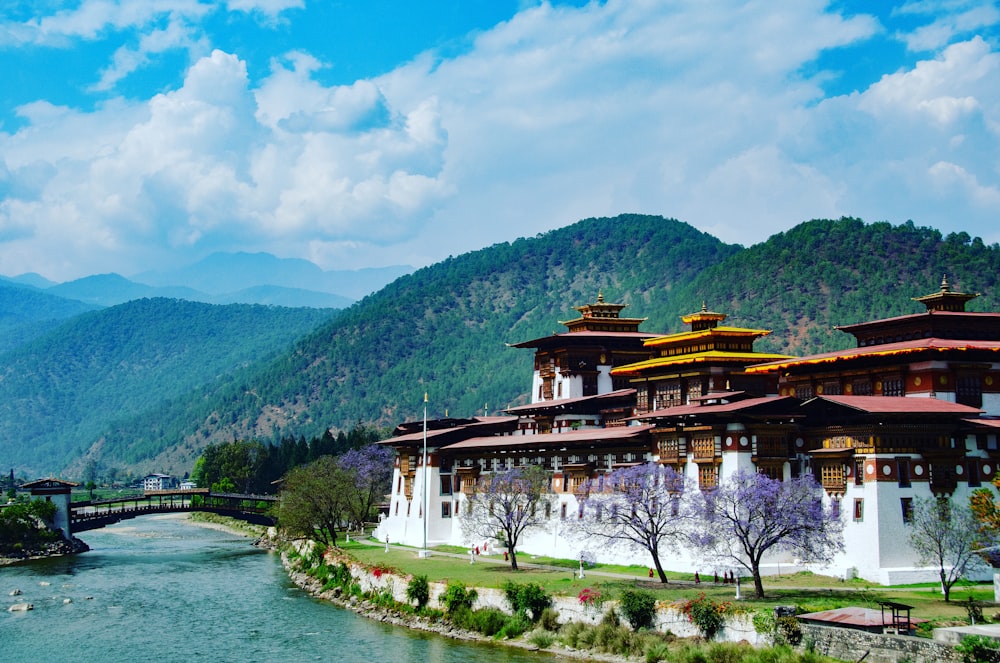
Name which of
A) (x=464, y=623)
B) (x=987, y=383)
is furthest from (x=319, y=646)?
(x=987, y=383)

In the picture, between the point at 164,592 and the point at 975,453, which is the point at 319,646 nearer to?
the point at 164,592

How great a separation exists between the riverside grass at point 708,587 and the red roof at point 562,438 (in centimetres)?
720

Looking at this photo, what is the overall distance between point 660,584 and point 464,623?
31.1 feet

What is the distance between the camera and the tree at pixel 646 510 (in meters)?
58.2

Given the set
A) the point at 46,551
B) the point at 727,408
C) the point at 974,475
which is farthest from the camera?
the point at 46,551

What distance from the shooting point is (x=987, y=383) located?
63.9 m

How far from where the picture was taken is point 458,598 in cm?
5862

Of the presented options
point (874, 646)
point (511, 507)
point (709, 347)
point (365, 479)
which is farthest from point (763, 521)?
point (365, 479)

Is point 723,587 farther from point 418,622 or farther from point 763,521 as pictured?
point 418,622

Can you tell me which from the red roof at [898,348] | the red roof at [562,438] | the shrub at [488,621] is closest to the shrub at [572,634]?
the shrub at [488,621]

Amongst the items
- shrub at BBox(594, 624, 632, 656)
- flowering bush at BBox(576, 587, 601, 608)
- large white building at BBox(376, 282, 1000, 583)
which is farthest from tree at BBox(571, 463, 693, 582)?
shrub at BBox(594, 624, 632, 656)

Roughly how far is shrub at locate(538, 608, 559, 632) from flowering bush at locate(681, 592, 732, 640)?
7.50 m

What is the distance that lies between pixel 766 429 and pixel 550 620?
14844mm

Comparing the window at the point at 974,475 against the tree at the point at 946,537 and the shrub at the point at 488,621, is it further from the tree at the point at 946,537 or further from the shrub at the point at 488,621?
the shrub at the point at 488,621
